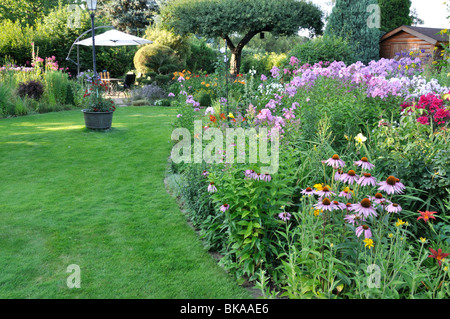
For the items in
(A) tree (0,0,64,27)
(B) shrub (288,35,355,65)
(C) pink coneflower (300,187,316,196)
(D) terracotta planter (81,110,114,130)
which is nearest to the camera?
(C) pink coneflower (300,187,316,196)

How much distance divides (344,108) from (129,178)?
9.50ft

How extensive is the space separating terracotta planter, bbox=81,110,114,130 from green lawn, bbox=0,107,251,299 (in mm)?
869

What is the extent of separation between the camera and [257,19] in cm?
1568

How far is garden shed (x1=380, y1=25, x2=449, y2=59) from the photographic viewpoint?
13375 millimetres

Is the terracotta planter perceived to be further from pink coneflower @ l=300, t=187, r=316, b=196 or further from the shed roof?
the shed roof

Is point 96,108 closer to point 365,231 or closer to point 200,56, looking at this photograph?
point 365,231

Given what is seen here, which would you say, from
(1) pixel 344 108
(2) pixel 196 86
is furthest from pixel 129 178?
(2) pixel 196 86

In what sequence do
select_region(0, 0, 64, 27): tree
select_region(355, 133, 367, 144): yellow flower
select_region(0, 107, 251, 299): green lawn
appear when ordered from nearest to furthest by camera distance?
select_region(355, 133, 367, 144): yellow flower < select_region(0, 107, 251, 299): green lawn < select_region(0, 0, 64, 27): tree

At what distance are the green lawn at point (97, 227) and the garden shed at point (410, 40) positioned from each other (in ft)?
38.7

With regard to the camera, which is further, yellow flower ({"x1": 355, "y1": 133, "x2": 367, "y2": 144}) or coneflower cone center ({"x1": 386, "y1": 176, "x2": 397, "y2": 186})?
yellow flower ({"x1": 355, "y1": 133, "x2": 367, "y2": 144})

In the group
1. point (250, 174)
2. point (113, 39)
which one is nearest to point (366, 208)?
point (250, 174)

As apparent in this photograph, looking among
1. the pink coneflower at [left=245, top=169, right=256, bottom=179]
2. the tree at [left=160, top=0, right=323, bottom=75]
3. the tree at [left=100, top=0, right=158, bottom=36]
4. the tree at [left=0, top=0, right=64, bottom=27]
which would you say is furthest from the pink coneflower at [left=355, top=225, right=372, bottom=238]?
the tree at [left=100, top=0, right=158, bottom=36]

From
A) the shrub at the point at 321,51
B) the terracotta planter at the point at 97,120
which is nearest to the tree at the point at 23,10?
the shrub at the point at 321,51

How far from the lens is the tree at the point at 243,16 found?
15.6 meters
